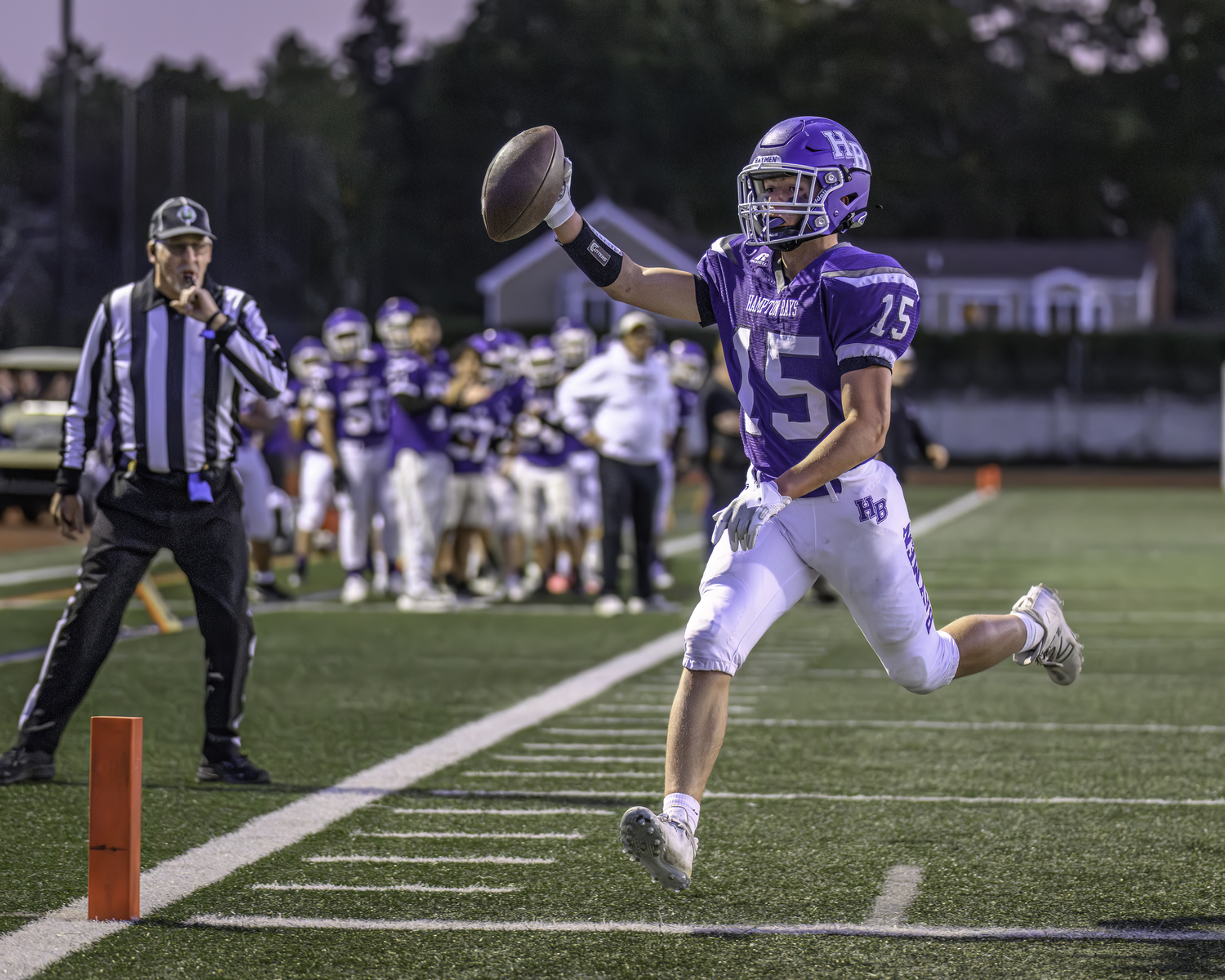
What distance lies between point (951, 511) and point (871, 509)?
21752mm

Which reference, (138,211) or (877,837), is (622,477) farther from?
(138,211)

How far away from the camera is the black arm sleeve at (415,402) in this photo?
12172 mm

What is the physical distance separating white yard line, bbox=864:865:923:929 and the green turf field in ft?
0.13

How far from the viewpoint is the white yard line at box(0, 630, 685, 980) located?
13.8ft

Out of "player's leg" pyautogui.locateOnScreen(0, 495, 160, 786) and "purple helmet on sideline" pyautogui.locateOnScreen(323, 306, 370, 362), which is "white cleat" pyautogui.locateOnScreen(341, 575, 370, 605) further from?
"player's leg" pyautogui.locateOnScreen(0, 495, 160, 786)

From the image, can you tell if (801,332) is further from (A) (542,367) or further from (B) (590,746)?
(A) (542,367)

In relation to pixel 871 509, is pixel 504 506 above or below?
below

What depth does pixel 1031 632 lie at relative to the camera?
5434 mm

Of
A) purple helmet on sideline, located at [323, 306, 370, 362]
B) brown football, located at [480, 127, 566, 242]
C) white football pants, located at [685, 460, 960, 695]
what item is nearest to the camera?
white football pants, located at [685, 460, 960, 695]

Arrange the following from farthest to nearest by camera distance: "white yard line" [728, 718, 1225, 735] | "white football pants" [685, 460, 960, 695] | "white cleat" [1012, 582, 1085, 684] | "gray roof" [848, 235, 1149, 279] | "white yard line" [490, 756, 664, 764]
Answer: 1. "gray roof" [848, 235, 1149, 279]
2. "white yard line" [728, 718, 1225, 735]
3. "white yard line" [490, 756, 664, 764]
4. "white cleat" [1012, 582, 1085, 684]
5. "white football pants" [685, 460, 960, 695]

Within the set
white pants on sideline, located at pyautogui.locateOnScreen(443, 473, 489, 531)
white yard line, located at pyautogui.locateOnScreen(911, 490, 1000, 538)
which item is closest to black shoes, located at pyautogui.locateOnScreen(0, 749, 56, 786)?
white pants on sideline, located at pyautogui.locateOnScreen(443, 473, 489, 531)

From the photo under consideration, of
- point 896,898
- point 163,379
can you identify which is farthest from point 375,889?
point 163,379

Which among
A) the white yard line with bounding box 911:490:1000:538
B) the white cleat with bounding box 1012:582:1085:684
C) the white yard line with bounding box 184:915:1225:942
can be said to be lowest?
the white yard line with bounding box 184:915:1225:942

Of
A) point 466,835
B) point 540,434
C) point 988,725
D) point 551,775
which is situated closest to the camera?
point 466,835
